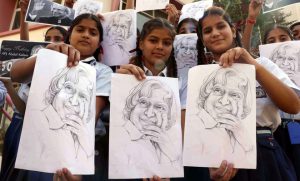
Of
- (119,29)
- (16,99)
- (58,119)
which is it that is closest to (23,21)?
(16,99)

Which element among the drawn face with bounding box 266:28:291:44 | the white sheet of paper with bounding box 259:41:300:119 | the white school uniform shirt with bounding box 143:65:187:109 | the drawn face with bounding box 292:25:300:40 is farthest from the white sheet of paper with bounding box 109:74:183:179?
the drawn face with bounding box 292:25:300:40

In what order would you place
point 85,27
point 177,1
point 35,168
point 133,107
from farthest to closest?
1. point 177,1
2. point 85,27
3. point 133,107
4. point 35,168

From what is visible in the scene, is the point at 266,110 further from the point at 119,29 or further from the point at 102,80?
the point at 119,29

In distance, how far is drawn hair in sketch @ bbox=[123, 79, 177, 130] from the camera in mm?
1415

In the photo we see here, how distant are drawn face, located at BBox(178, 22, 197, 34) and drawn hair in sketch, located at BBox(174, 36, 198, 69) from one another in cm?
18

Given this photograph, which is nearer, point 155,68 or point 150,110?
point 150,110

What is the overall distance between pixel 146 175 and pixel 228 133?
36 cm

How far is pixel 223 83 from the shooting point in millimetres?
1382

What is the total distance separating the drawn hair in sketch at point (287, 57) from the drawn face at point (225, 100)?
0.80 meters

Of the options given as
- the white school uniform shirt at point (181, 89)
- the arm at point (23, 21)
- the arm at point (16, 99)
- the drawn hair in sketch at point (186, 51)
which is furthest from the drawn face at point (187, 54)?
the arm at point (23, 21)

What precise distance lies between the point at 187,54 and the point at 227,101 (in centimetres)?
77

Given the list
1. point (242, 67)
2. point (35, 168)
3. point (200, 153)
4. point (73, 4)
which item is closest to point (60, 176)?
point (35, 168)

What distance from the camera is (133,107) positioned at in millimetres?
1420

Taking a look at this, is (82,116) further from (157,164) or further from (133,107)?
(157,164)
